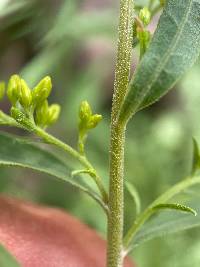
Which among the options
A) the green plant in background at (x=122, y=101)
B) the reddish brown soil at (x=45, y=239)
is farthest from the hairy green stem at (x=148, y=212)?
the reddish brown soil at (x=45, y=239)

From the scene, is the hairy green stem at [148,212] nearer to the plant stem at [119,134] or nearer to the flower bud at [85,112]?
the plant stem at [119,134]

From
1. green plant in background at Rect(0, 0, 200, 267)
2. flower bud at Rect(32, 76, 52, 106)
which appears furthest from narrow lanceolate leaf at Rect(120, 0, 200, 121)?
flower bud at Rect(32, 76, 52, 106)

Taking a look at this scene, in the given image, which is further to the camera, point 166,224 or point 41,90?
point 166,224

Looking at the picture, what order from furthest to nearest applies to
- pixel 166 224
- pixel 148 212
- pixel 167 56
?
pixel 166 224, pixel 148 212, pixel 167 56

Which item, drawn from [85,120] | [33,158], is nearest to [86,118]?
[85,120]

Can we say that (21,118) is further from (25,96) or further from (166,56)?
(166,56)

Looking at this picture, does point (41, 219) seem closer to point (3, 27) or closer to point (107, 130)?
point (3, 27)

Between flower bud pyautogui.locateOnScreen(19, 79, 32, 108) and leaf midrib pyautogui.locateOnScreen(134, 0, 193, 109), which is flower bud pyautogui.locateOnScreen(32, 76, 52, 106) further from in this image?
leaf midrib pyautogui.locateOnScreen(134, 0, 193, 109)
